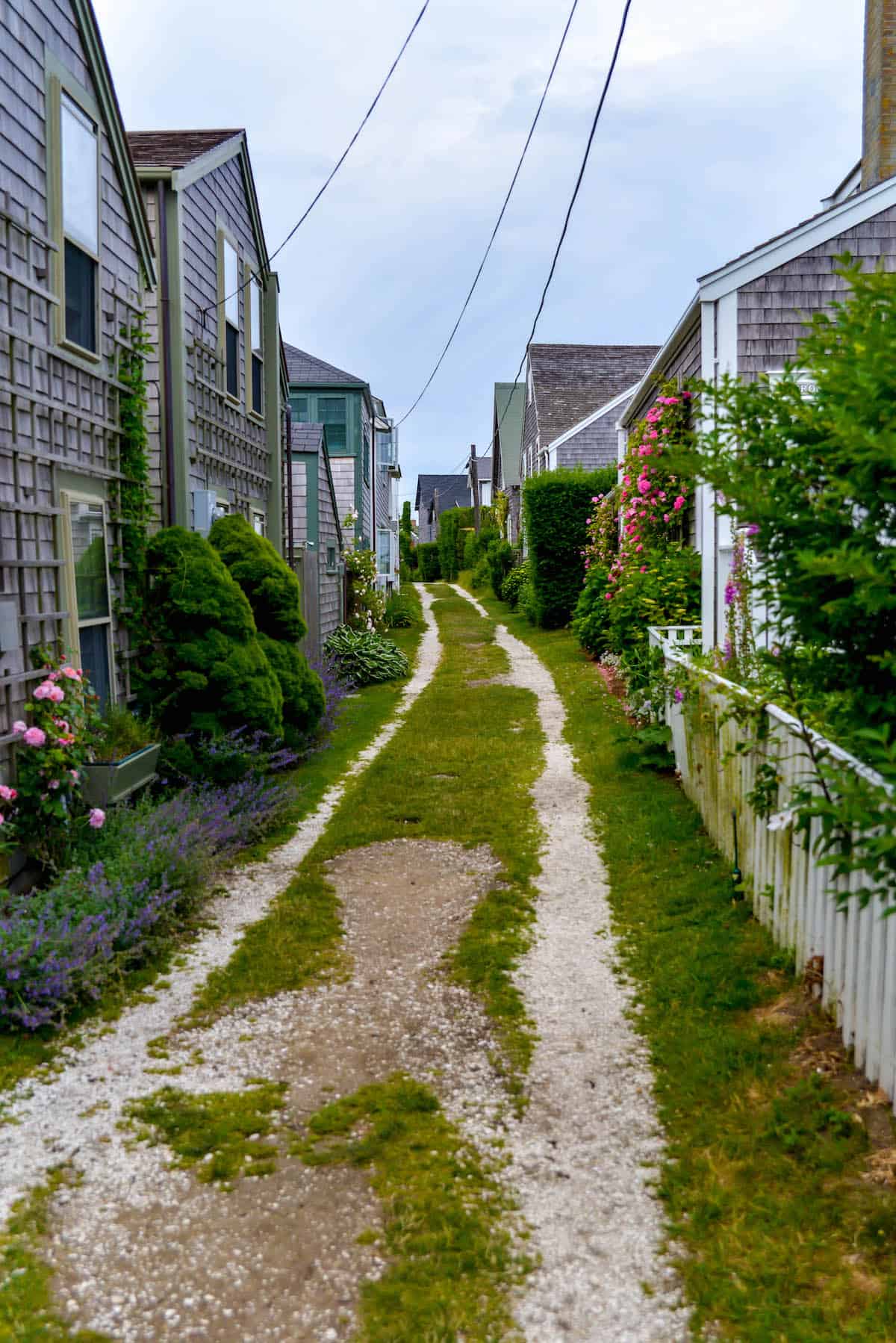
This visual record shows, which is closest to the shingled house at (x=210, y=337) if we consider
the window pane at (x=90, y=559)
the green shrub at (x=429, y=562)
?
the window pane at (x=90, y=559)

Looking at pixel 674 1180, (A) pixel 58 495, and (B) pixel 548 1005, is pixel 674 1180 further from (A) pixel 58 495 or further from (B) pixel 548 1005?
(A) pixel 58 495

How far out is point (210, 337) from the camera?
35.3 ft

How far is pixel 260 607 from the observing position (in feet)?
32.9

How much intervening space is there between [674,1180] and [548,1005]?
1.49 metres

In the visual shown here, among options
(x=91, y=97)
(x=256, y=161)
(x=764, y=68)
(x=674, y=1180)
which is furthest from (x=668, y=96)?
(x=674, y=1180)

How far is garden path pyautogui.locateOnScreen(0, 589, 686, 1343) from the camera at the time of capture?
9.40ft

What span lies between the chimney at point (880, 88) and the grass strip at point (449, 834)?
729 centimetres

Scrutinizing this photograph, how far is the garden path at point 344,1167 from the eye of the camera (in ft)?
9.40

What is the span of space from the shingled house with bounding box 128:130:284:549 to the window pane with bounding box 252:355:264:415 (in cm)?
2

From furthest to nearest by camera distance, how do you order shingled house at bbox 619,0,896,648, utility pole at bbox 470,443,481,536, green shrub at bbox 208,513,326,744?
1. utility pole at bbox 470,443,481,536
2. shingled house at bbox 619,0,896,648
3. green shrub at bbox 208,513,326,744

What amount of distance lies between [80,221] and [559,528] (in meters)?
15.7

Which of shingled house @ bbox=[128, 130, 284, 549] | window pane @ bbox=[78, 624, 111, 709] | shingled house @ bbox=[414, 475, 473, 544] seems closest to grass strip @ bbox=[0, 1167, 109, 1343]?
window pane @ bbox=[78, 624, 111, 709]

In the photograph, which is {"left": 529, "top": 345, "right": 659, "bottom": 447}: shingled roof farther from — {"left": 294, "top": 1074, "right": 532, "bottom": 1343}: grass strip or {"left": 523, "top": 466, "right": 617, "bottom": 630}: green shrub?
{"left": 294, "top": 1074, "right": 532, "bottom": 1343}: grass strip

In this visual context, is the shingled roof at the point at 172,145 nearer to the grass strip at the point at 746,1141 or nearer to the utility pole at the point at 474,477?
Result: the grass strip at the point at 746,1141
